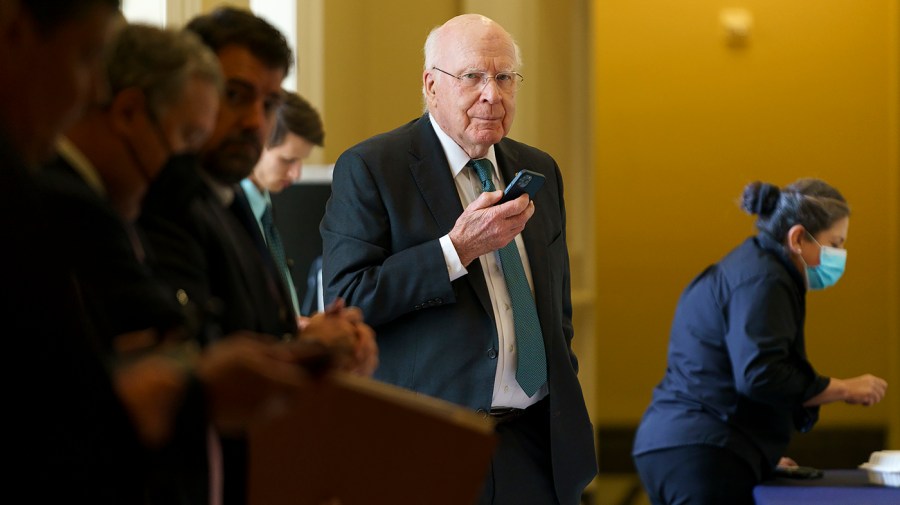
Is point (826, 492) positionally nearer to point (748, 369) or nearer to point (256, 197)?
point (748, 369)

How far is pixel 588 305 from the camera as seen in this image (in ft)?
21.9

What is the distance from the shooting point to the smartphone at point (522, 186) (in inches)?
116

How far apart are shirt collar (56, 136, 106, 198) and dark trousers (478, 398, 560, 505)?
1.65 metres

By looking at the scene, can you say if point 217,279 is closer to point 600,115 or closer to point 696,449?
point 696,449

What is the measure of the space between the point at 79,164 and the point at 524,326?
1657 millimetres

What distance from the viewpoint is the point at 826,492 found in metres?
3.80

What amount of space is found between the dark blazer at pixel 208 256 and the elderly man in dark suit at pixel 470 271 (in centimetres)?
91

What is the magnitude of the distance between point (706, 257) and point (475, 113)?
5.27 metres

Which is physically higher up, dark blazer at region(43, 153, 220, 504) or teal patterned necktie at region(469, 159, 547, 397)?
dark blazer at region(43, 153, 220, 504)

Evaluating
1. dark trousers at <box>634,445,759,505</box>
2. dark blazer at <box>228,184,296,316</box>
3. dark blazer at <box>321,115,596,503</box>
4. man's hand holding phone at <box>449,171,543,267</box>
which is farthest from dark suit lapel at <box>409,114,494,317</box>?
dark trousers at <box>634,445,759,505</box>

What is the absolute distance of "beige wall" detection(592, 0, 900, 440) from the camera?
8.05 meters

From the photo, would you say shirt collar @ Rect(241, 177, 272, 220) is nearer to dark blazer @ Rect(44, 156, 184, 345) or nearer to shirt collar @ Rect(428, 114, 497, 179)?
shirt collar @ Rect(428, 114, 497, 179)

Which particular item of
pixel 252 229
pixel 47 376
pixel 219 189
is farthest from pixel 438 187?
pixel 47 376

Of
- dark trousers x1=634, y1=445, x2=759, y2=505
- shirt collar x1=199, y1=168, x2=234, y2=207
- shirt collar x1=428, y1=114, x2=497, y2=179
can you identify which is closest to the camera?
shirt collar x1=199, y1=168, x2=234, y2=207
